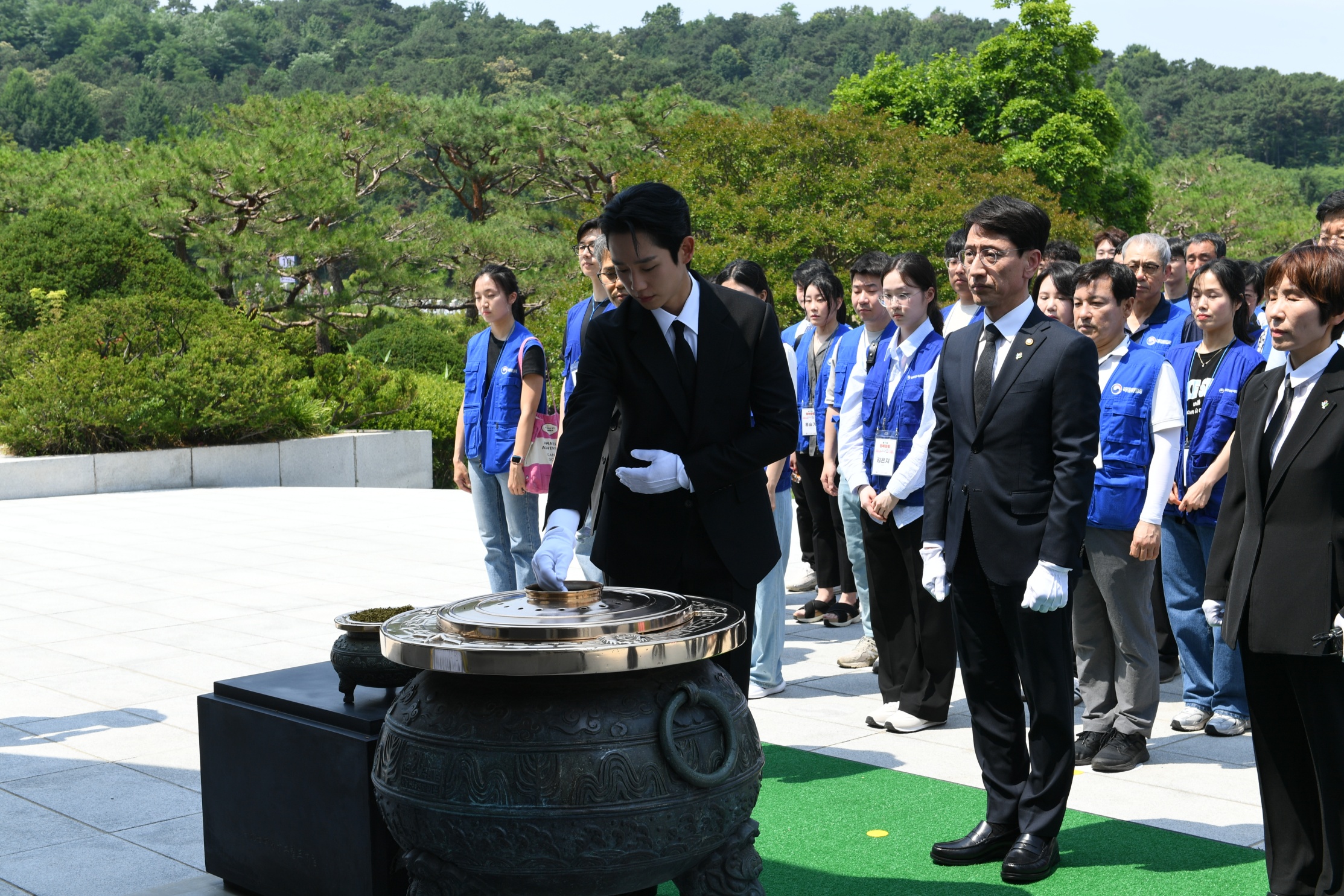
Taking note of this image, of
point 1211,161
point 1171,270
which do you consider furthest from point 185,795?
point 1211,161

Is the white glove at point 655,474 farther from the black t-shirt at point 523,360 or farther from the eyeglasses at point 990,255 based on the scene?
the black t-shirt at point 523,360

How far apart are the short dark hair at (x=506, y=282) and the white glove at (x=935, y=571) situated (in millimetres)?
3106

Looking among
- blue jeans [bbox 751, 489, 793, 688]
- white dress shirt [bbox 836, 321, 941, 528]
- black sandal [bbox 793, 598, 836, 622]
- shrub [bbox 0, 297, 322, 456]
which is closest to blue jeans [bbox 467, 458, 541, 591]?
blue jeans [bbox 751, 489, 793, 688]

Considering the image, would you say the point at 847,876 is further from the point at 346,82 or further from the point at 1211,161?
the point at 346,82

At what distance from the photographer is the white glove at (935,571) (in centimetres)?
370

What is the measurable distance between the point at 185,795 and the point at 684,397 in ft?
8.53

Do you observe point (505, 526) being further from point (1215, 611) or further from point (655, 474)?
point (1215, 611)

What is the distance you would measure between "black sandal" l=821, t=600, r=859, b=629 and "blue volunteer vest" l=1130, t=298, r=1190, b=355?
93.4 inches

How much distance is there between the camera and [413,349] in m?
22.6

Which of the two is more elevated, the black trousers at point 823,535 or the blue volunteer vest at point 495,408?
the blue volunteer vest at point 495,408

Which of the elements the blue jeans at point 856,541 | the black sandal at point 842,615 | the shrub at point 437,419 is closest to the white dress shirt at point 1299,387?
the blue jeans at point 856,541

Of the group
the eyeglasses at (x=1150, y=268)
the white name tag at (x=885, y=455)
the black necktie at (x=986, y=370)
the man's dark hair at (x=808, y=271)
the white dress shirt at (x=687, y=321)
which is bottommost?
the white name tag at (x=885, y=455)

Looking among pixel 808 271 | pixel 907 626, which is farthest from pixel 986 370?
pixel 808 271

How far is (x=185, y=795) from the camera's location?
440 centimetres
